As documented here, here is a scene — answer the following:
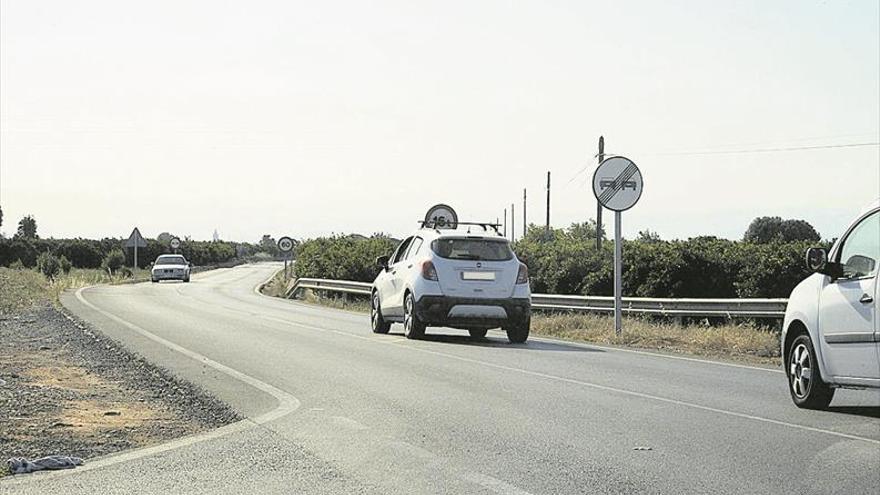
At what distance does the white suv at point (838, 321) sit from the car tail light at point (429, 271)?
8525mm

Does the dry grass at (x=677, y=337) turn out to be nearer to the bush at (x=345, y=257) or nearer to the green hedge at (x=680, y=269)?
the green hedge at (x=680, y=269)

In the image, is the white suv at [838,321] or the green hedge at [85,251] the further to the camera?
the green hedge at [85,251]

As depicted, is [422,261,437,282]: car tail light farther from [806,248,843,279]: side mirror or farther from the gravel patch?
[806,248,843,279]: side mirror

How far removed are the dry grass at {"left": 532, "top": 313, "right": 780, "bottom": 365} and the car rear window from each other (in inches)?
93.0

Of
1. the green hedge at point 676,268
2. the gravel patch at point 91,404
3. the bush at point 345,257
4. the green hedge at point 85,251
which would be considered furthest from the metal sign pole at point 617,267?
the green hedge at point 85,251

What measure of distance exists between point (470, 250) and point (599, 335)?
3.24 meters

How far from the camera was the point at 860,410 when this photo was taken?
10.7 metres

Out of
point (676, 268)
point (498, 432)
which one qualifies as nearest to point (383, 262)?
point (676, 268)

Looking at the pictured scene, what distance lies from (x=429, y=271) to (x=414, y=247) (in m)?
1.36

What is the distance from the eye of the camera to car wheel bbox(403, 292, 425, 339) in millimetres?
19516

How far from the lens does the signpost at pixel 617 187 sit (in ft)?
67.7

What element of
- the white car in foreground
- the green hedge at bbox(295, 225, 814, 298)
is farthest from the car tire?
the white car in foreground

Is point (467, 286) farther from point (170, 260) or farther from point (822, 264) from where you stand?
point (170, 260)

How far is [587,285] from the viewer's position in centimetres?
2978
